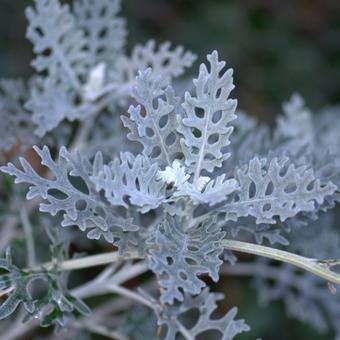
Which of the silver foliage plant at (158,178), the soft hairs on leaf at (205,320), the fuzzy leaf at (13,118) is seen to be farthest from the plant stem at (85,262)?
the fuzzy leaf at (13,118)

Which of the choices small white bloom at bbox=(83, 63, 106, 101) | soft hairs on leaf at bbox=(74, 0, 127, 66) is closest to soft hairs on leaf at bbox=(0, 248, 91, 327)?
small white bloom at bbox=(83, 63, 106, 101)

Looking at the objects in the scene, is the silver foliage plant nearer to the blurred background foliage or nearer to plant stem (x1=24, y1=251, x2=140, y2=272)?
plant stem (x1=24, y1=251, x2=140, y2=272)

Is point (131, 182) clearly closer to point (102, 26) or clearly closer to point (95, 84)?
point (95, 84)

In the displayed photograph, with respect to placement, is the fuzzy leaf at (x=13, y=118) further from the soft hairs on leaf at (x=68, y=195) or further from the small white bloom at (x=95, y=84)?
the soft hairs on leaf at (x=68, y=195)

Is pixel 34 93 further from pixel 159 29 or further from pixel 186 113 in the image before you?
pixel 159 29

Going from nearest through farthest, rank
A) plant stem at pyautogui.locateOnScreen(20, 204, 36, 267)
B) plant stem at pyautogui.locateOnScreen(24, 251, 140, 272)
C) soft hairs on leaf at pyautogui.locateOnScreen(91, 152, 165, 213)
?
soft hairs on leaf at pyautogui.locateOnScreen(91, 152, 165, 213) → plant stem at pyautogui.locateOnScreen(24, 251, 140, 272) → plant stem at pyautogui.locateOnScreen(20, 204, 36, 267)

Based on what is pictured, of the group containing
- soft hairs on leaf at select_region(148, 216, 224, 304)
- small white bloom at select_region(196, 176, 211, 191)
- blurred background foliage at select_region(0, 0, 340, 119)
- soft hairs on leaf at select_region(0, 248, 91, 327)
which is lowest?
soft hairs on leaf at select_region(0, 248, 91, 327)
